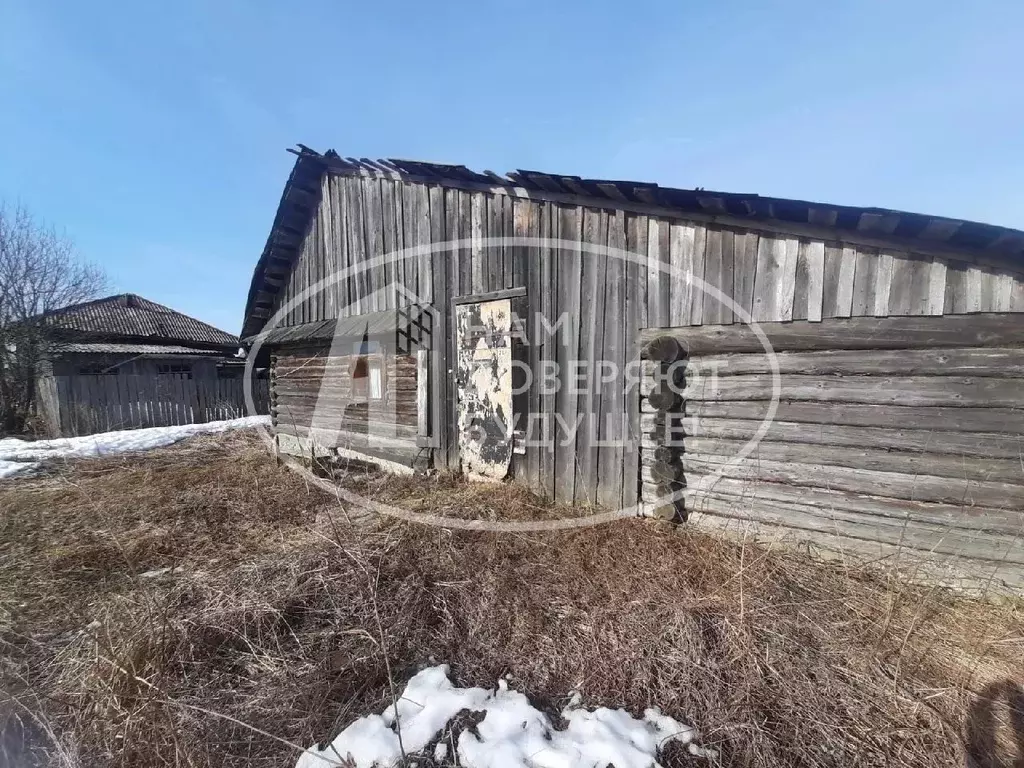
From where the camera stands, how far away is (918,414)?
3.78 m

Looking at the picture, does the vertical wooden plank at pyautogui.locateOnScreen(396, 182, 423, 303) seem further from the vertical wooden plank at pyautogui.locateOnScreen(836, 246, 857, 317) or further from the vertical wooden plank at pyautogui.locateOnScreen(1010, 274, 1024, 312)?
the vertical wooden plank at pyautogui.locateOnScreen(1010, 274, 1024, 312)

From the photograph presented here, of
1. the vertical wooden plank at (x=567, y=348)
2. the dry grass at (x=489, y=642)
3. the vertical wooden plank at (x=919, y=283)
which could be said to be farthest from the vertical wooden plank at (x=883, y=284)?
the vertical wooden plank at (x=567, y=348)

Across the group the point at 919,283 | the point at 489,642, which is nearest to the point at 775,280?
the point at 919,283

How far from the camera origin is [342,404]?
8984mm

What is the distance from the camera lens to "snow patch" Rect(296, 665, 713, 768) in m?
2.21

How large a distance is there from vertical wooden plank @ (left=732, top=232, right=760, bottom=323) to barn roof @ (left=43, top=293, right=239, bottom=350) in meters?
23.5

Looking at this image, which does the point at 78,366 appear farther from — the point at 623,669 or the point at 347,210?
the point at 623,669

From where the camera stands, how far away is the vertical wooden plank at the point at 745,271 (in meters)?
4.36

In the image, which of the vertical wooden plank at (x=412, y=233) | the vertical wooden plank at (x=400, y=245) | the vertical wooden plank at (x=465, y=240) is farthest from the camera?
the vertical wooden plank at (x=400, y=245)

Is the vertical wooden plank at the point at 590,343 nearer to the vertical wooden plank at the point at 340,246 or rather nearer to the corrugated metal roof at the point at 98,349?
the vertical wooden plank at the point at 340,246

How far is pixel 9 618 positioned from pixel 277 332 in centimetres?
755

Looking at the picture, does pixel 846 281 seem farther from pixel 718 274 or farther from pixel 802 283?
pixel 718 274

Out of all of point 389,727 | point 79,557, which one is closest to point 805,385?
point 389,727

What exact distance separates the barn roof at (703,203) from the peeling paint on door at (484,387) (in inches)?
64.7
